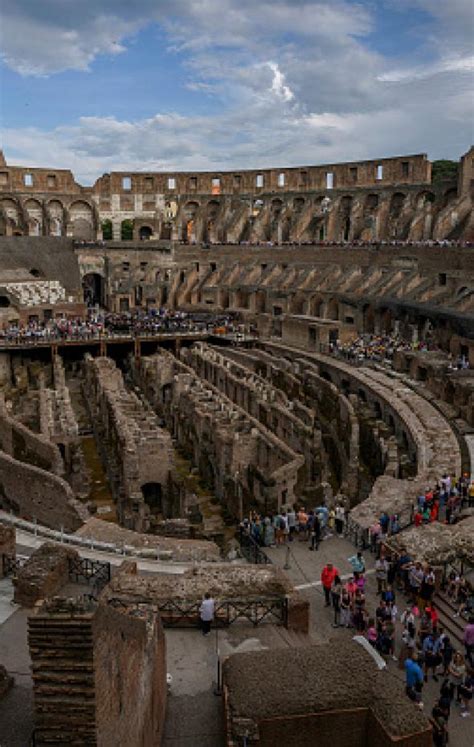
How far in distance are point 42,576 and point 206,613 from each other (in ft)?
9.22

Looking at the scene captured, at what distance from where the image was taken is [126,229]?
67562mm

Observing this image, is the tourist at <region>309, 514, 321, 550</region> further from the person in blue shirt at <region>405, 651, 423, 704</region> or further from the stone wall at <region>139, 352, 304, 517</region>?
the person in blue shirt at <region>405, 651, 423, 704</region>

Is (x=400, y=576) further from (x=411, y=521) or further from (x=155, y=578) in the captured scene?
(x=155, y=578)

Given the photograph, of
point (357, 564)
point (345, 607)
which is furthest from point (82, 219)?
point (345, 607)

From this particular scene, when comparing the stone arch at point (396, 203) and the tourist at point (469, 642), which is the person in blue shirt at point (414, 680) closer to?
the tourist at point (469, 642)

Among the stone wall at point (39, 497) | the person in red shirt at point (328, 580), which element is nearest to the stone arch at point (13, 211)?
the stone wall at point (39, 497)

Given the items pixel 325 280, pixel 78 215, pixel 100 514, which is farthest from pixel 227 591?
pixel 78 215

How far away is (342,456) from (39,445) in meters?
11.1

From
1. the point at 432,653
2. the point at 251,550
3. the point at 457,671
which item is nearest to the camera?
the point at 457,671

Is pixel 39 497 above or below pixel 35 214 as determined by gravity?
below

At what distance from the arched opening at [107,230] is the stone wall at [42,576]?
191ft

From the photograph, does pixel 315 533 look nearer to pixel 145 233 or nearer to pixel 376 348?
pixel 376 348

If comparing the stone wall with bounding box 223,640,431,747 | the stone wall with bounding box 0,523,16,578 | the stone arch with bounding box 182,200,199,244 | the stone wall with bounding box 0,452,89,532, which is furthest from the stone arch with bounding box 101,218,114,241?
the stone wall with bounding box 223,640,431,747

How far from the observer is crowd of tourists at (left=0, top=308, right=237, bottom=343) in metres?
41.5
